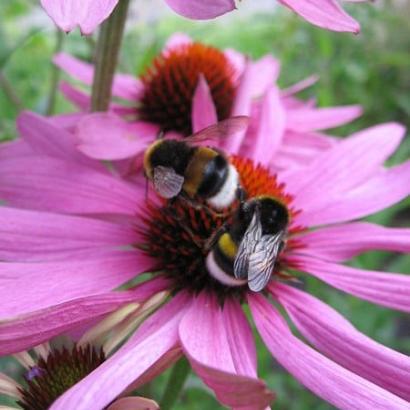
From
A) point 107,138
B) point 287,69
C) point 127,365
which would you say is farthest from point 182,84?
point 287,69

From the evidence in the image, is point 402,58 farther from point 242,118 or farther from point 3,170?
point 3,170

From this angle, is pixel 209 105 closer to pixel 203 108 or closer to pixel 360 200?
pixel 203 108

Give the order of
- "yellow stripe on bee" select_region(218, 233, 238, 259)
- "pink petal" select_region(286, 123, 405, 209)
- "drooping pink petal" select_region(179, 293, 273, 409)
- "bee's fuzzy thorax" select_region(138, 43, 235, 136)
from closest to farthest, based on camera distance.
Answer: "drooping pink petal" select_region(179, 293, 273, 409) < "yellow stripe on bee" select_region(218, 233, 238, 259) < "pink petal" select_region(286, 123, 405, 209) < "bee's fuzzy thorax" select_region(138, 43, 235, 136)

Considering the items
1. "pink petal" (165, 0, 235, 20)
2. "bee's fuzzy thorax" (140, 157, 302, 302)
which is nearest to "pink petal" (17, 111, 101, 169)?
"bee's fuzzy thorax" (140, 157, 302, 302)

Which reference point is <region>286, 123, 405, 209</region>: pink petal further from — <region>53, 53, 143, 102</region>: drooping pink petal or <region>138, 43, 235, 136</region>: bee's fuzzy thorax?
<region>53, 53, 143, 102</region>: drooping pink petal

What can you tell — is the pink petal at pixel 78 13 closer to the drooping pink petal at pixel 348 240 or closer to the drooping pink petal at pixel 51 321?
the drooping pink petal at pixel 51 321

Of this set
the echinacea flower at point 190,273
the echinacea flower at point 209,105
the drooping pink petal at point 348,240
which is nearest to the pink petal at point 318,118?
the echinacea flower at point 209,105
